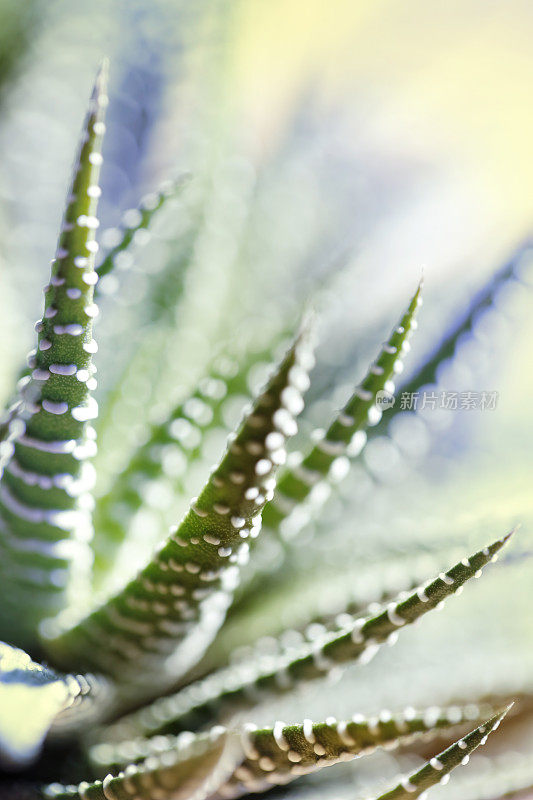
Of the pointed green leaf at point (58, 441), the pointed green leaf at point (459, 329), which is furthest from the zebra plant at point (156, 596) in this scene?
the pointed green leaf at point (459, 329)

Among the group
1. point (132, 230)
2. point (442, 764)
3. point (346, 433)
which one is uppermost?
point (132, 230)

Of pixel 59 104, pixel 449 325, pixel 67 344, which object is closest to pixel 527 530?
pixel 449 325

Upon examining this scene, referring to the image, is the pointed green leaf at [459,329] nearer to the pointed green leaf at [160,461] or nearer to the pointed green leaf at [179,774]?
the pointed green leaf at [160,461]

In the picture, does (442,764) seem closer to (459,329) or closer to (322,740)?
(322,740)

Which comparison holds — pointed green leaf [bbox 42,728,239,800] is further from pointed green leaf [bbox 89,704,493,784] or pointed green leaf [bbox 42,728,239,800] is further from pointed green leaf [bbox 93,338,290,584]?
pointed green leaf [bbox 93,338,290,584]

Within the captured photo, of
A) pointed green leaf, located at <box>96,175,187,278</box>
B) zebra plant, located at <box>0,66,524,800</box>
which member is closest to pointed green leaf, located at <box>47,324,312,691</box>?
zebra plant, located at <box>0,66,524,800</box>

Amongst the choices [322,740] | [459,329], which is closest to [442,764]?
[322,740]

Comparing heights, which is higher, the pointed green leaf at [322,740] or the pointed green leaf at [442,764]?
the pointed green leaf at [322,740]
